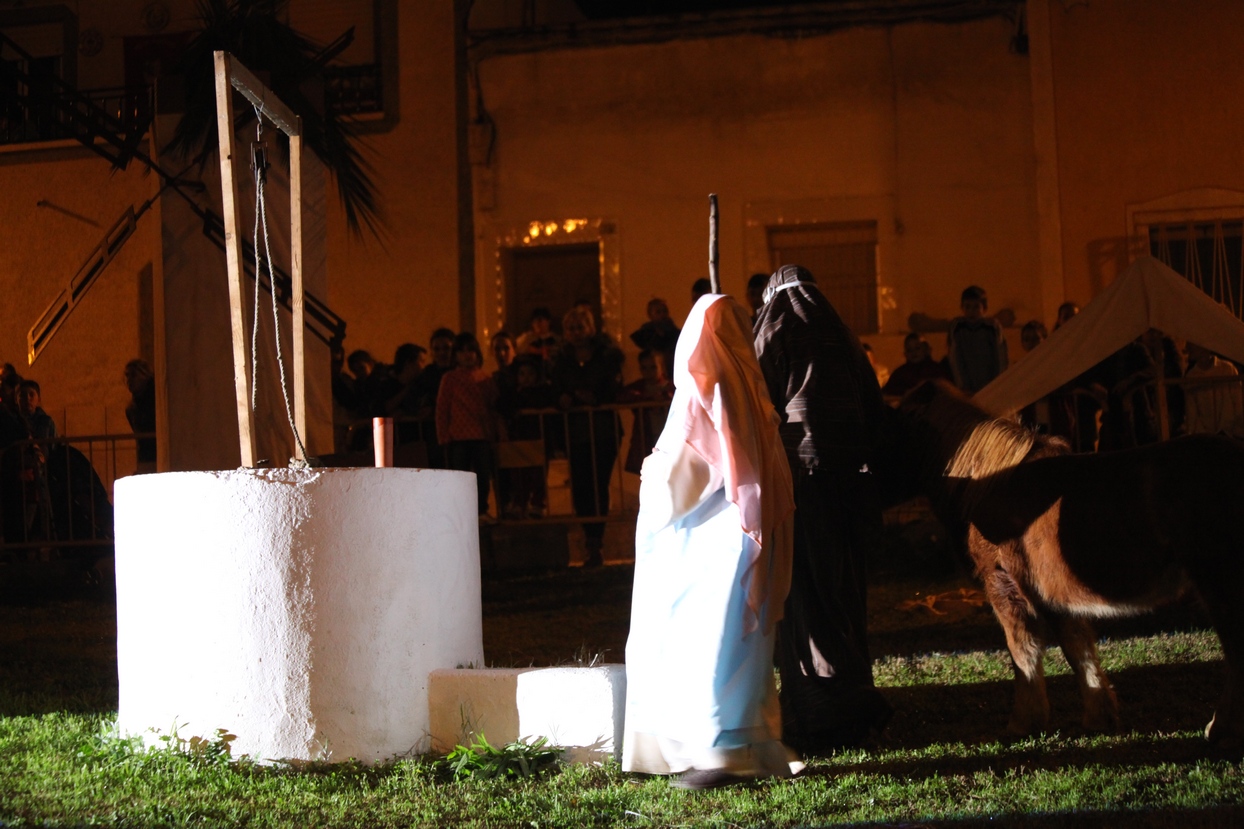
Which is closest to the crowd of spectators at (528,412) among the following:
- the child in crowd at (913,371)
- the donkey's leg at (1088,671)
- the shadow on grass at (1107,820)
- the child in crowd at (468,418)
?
the child in crowd at (468,418)

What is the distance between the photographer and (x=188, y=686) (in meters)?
5.44

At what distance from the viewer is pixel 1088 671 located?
596 centimetres

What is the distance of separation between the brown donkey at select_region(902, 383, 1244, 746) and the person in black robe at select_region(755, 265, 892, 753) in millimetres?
547

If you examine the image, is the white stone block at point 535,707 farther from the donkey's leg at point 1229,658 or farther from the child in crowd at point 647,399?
A: the child in crowd at point 647,399

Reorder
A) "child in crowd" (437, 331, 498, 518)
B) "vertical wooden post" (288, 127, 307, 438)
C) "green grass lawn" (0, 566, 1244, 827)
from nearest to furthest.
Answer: "green grass lawn" (0, 566, 1244, 827), "vertical wooden post" (288, 127, 307, 438), "child in crowd" (437, 331, 498, 518)

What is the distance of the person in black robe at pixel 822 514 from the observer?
5676mm

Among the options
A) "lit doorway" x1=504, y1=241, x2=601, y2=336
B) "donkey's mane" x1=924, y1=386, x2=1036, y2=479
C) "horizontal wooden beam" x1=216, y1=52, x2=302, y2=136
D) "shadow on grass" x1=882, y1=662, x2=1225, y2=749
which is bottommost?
"shadow on grass" x1=882, y1=662, x2=1225, y2=749

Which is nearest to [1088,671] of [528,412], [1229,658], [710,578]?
[1229,658]

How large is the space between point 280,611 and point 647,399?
6452mm

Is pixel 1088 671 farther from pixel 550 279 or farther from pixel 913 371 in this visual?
pixel 550 279

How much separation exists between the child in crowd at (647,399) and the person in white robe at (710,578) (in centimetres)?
611

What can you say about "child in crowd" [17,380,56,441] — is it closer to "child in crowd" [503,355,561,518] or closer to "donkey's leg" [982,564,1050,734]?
"child in crowd" [503,355,561,518]

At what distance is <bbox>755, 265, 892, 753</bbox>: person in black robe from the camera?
5.68 meters

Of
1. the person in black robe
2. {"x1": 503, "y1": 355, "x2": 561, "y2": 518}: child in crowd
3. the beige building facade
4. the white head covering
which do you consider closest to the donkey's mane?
the person in black robe
